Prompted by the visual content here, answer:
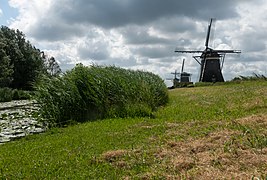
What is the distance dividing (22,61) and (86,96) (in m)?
36.5

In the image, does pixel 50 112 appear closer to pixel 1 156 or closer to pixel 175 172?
pixel 1 156

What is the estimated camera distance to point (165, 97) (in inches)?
851

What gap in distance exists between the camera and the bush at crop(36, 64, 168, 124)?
14.8 m

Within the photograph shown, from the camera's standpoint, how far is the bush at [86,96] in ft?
48.7

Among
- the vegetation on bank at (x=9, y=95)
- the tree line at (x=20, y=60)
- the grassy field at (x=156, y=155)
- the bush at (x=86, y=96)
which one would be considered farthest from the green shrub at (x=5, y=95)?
the grassy field at (x=156, y=155)

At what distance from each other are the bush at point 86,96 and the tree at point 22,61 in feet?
107

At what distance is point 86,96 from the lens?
15320 mm

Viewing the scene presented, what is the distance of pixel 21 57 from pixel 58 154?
4349cm

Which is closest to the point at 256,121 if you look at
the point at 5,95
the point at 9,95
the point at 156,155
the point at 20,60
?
the point at 156,155

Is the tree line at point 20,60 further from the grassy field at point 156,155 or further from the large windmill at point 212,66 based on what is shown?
the grassy field at point 156,155

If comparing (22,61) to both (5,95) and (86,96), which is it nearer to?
(5,95)

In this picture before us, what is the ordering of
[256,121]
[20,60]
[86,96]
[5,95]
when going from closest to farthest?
[256,121]
[86,96]
[5,95]
[20,60]

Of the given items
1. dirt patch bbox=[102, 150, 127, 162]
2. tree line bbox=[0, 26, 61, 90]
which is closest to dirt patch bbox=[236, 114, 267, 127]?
dirt patch bbox=[102, 150, 127, 162]

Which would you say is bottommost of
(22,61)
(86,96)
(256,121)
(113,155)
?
(113,155)
